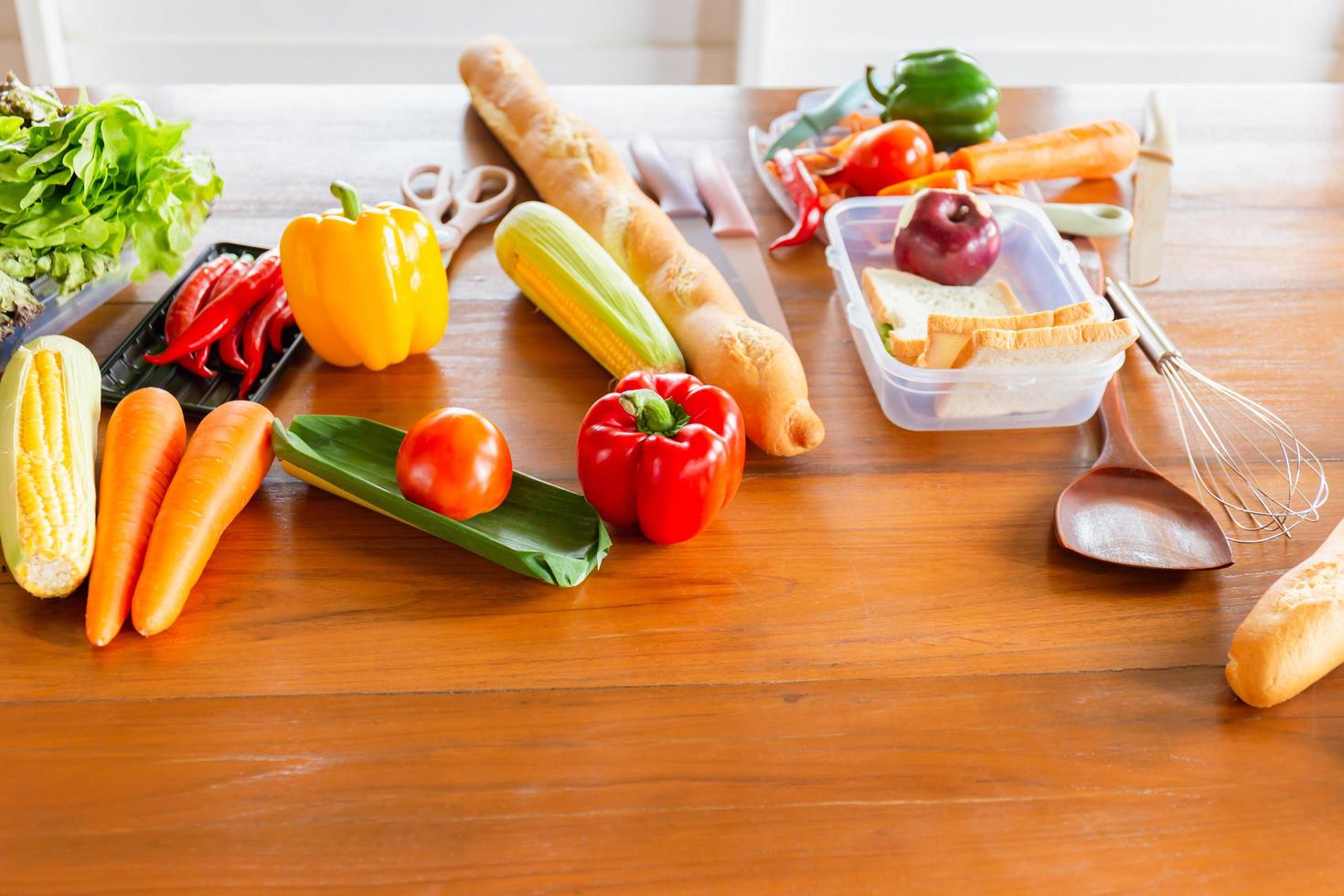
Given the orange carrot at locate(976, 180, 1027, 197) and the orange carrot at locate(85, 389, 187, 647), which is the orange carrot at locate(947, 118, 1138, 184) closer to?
the orange carrot at locate(976, 180, 1027, 197)

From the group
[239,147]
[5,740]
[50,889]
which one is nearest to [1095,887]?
[50,889]

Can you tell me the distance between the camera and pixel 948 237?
145 cm

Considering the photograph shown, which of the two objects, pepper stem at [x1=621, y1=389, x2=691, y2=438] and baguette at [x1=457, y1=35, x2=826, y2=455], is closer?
pepper stem at [x1=621, y1=389, x2=691, y2=438]

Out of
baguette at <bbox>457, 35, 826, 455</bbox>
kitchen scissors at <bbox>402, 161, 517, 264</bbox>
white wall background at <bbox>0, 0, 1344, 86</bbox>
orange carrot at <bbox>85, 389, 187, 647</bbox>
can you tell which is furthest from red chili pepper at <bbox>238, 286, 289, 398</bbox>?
white wall background at <bbox>0, 0, 1344, 86</bbox>

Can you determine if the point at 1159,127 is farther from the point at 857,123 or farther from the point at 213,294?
the point at 213,294

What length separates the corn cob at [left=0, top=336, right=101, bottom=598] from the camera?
1018 mm

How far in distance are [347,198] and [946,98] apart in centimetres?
102

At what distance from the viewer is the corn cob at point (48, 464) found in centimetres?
102

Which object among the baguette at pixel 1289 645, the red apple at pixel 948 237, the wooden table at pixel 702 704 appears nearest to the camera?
the wooden table at pixel 702 704

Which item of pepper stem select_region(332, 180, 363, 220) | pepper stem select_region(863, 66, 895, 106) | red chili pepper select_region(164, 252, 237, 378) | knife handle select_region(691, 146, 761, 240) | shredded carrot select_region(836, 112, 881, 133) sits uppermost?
pepper stem select_region(332, 180, 363, 220)

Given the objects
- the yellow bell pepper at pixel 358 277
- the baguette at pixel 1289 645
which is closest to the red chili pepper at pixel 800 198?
the yellow bell pepper at pixel 358 277

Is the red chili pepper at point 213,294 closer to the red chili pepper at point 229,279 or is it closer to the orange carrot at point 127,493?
the red chili pepper at point 229,279

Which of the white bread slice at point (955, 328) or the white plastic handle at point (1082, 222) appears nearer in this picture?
the white bread slice at point (955, 328)

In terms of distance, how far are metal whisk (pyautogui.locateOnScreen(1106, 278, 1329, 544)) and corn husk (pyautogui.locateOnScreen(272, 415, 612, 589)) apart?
2.22 ft
